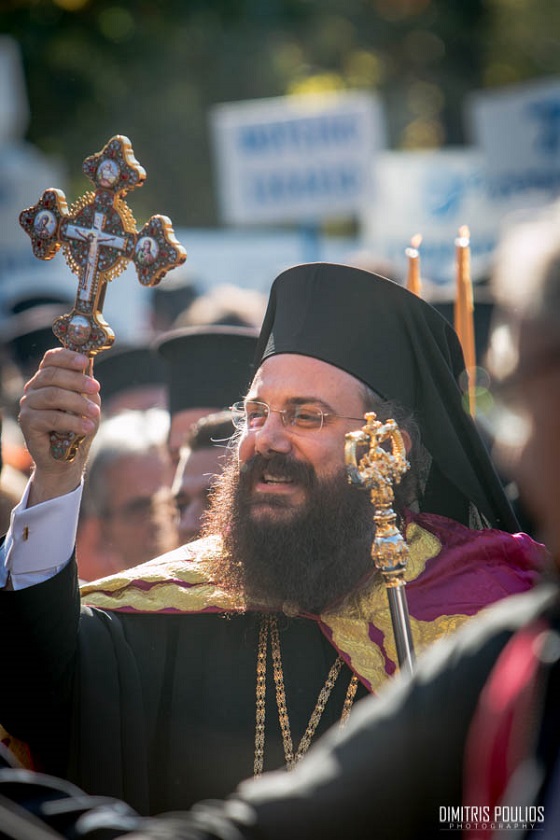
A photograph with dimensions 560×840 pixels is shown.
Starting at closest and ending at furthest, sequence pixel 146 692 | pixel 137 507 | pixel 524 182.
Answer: pixel 146 692, pixel 137 507, pixel 524 182

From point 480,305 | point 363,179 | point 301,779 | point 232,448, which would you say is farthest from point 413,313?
point 363,179

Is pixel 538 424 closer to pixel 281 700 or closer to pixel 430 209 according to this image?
pixel 281 700

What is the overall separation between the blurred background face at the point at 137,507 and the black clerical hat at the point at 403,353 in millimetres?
1778

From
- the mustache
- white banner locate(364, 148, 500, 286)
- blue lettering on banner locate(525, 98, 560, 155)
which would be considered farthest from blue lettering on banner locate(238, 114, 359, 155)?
the mustache

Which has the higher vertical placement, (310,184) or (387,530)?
(310,184)

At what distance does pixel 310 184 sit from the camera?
11.3 metres

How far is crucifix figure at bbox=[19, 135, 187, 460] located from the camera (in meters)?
3.22

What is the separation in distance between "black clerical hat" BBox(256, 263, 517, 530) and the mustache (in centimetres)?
34

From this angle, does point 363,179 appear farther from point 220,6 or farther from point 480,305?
point 220,6

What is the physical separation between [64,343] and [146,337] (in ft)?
27.9

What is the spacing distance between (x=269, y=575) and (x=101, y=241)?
101 cm

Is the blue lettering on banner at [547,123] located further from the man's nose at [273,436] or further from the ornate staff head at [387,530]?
the ornate staff head at [387,530]

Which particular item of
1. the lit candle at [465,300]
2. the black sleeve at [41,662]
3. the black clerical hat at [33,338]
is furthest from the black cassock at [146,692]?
the black clerical hat at [33,338]

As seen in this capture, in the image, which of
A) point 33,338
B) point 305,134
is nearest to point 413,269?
point 33,338
